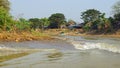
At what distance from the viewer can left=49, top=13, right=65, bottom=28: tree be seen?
114m

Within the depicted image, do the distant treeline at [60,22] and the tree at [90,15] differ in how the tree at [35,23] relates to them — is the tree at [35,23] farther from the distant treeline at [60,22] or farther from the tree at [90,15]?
the tree at [90,15]

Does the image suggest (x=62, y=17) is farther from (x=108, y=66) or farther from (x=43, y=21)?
(x=108, y=66)

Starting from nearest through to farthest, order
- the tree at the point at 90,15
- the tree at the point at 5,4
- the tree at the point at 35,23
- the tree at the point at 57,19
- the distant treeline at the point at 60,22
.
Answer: the distant treeline at the point at 60,22 < the tree at the point at 5,4 < the tree at the point at 90,15 < the tree at the point at 35,23 < the tree at the point at 57,19

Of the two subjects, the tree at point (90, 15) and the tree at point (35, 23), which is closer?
the tree at point (90, 15)

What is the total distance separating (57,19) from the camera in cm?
11375

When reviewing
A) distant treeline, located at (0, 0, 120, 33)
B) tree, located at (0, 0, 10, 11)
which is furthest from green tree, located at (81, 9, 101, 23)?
tree, located at (0, 0, 10, 11)

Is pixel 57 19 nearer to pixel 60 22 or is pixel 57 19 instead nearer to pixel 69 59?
pixel 60 22

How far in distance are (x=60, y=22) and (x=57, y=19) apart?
59.6 inches

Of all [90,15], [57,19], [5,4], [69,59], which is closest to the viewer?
[69,59]

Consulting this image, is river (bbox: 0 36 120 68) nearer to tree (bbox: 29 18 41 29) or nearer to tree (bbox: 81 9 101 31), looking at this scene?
tree (bbox: 81 9 101 31)

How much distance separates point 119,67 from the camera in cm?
1280

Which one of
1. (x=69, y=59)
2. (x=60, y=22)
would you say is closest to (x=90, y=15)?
(x=60, y=22)

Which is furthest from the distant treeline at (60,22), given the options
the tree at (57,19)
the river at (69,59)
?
the river at (69,59)

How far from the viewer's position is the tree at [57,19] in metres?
114
